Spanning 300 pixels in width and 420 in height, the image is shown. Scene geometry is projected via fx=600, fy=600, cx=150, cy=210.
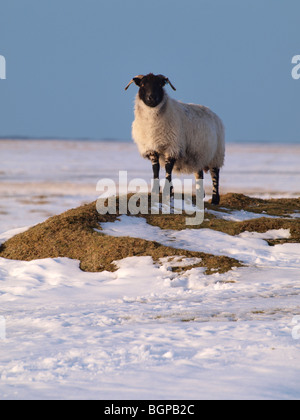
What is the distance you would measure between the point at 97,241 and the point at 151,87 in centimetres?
382

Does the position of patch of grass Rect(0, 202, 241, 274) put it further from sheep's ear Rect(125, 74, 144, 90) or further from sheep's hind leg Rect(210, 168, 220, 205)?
sheep's hind leg Rect(210, 168, 220, 205)

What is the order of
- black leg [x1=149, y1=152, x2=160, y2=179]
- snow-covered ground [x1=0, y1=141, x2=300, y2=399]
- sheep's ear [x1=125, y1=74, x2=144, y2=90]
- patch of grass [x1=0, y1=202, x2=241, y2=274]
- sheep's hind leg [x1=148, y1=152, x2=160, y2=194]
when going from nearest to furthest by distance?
snow-covered ground [x1=0, y1=141, x2=300, y2=399] < patch of grass [x1=0, y1=202, x2=241, y2=274] < sheep's ear [x1=125, y1=74, x2=144, y2=90] < sheep's hind leg [x1=148, y1=152, x2=160, y2=194] < black leg [x1=149, y1=152, x2=160, y2=179]

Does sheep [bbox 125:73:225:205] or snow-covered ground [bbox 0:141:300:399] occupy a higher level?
sheep [bbox 125:73:225:205]

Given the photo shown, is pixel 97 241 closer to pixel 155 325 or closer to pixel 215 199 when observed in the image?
pixel 155 325

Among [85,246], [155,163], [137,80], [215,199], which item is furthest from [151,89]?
[85,246]

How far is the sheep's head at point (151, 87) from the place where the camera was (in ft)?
41.6

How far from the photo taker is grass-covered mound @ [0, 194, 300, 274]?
10.1m

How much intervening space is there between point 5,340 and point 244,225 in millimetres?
6038

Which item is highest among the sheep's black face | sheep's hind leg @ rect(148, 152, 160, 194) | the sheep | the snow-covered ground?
the sheep's black face

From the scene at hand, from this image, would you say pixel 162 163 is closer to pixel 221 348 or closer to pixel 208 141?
pixel 208 141

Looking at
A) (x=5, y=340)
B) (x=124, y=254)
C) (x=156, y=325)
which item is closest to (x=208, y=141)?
(x=124, y=254)

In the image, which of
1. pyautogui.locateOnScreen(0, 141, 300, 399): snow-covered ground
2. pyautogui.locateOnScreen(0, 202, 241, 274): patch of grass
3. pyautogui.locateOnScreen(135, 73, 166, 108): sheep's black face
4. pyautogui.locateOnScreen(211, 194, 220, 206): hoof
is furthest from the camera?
pyautogui.locateOnScreen(211, 194, 220, 206): hoof

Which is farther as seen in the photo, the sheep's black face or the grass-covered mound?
the sheep's black face

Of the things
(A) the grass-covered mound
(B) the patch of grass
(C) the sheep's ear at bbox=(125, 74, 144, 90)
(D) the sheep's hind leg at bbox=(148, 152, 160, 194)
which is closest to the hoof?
(D) the sheep's hind leg at bbox=(148, 152, 160, 194)
